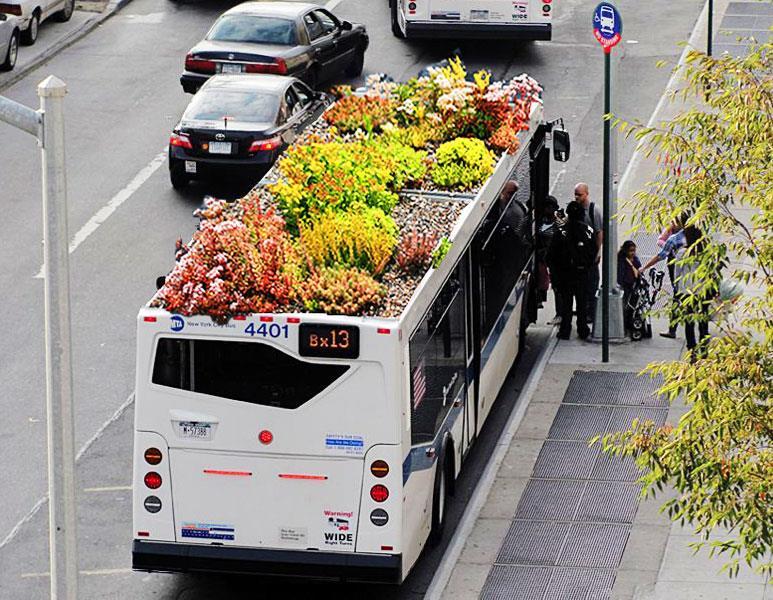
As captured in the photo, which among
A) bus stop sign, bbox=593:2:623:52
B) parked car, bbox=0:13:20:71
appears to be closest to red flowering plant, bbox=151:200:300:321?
bus stop sign, bbox=593:2:623:52

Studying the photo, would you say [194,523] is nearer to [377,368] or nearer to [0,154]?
[377,368]

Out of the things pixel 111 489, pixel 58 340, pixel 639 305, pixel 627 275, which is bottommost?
pixel 111 489

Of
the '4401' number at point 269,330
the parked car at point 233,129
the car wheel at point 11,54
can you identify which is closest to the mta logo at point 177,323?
the '4401' number at point 269,330

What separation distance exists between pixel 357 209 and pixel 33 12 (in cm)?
1885

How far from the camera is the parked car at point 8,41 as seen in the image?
3012cm

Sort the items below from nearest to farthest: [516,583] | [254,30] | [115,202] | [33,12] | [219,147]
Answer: [516,583] < [219,147] < [115,202] < [254,30] < [33,12]

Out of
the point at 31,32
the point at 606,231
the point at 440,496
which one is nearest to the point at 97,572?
the point at 440,496

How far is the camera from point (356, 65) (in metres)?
31.1

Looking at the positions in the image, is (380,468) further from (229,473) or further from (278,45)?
(278,45)

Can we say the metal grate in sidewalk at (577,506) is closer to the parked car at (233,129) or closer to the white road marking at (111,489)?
the white road marking at (111,489)

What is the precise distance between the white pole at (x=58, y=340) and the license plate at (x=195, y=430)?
106 inches

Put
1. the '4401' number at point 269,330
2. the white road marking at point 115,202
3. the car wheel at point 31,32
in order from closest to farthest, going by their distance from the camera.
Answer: the '4401' number at point 269,330 → the white road marking at point 115,202 → the car wheel at point 31,32

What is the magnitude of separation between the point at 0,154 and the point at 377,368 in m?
15.3

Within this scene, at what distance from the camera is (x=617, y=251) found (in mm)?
21562
